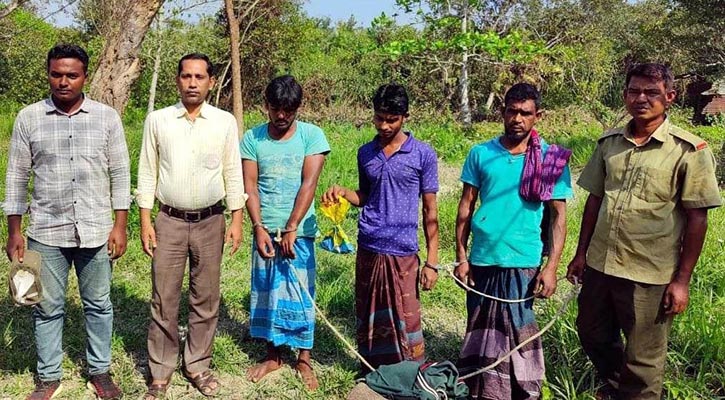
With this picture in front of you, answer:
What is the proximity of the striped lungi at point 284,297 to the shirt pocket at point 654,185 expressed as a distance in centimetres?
161

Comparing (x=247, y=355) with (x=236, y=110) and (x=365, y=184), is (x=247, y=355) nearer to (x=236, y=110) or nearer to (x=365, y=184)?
(x=365, y=184)

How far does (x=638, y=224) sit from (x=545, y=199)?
0.39 meters

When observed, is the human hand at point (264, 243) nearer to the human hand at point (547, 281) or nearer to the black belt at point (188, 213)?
the black belt at point (188, 213)

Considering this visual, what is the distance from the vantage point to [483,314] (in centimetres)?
286

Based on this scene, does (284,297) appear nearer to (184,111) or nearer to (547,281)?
(184,111)

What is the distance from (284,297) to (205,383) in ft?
1.94

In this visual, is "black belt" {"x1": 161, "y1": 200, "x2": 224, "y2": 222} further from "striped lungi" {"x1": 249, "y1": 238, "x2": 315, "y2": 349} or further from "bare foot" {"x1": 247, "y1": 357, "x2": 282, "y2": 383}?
"bare foot" {"x1": 247, "y1": 357, "x2": 282, "y2": 383}

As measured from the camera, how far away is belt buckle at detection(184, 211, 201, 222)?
2.90 meters

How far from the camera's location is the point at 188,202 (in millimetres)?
2861

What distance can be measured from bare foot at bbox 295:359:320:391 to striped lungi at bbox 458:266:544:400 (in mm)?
865

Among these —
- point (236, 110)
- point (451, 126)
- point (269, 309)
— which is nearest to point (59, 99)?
point (269, 309)

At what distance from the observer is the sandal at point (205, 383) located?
3.05m

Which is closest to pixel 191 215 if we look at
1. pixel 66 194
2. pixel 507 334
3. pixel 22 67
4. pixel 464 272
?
pixel 66 194

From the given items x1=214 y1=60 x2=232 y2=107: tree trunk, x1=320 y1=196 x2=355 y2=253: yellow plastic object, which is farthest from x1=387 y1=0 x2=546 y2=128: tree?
x1=320 y1=196 x2=355 y2=253: yellow plastic object
